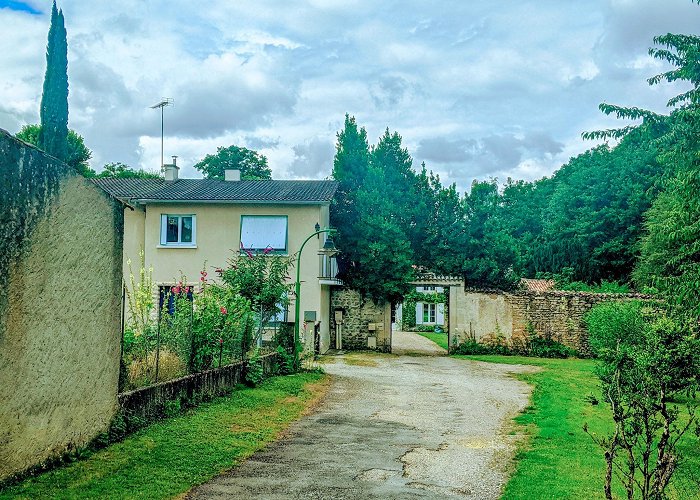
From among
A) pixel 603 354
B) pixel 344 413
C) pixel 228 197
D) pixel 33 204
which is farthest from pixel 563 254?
pixel 33 204

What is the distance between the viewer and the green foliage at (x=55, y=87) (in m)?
23.5

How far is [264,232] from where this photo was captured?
28.0 meters

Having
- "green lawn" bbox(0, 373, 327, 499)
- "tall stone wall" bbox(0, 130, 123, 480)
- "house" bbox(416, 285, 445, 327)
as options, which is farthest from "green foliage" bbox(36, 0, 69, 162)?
"house" bbox(416, 285, 445, 327)

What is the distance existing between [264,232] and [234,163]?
116 feet

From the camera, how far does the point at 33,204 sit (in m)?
7.00

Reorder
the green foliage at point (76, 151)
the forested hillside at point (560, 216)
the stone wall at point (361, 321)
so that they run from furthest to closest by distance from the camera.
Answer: the green foliage at point (76, 151) < the stone wall at point (361, 321) < the forested hillside at point (560, 216)

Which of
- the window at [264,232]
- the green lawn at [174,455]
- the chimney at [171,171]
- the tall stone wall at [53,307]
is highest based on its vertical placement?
the chimney at [171,171]

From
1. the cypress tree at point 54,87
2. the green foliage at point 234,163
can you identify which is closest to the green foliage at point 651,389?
the cypress tree at point 54,87

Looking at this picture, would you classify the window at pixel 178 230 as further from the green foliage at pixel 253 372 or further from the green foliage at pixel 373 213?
the green foliage at pixel 253 372

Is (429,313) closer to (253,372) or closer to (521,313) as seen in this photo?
(521,313)

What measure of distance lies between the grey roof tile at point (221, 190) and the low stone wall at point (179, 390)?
43.3 ft

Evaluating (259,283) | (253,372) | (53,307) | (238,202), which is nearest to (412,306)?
(238,202)

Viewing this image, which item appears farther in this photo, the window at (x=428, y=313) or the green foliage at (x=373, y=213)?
the window at (x=428, y=313)

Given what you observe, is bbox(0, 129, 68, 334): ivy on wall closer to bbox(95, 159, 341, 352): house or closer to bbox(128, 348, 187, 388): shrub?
bbox(128, 348, 187, 388): shrub
